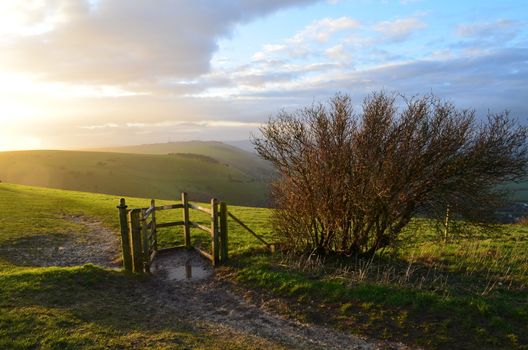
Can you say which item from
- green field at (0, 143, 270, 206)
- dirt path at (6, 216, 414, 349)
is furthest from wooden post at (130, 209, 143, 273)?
green field at (0, 143, 270, 206)

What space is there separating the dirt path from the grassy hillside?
52.3 m

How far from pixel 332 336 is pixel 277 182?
18.1ft

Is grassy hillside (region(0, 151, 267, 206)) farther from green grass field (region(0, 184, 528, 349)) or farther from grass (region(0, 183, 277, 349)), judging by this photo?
grass (region(0, 183, 277, 349))

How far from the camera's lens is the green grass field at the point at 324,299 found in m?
7.06

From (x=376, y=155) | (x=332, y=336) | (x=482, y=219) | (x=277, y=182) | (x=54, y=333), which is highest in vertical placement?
(x=376, y=155)

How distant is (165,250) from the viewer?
539 inches

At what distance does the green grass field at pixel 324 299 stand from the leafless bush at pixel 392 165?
1.30 meters

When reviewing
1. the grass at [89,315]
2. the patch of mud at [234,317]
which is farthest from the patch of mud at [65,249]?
the patch of mud at [234,317]

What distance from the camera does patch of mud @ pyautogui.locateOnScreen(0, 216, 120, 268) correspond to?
12.8 m

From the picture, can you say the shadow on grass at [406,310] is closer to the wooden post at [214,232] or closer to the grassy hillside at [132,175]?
the wooden post at [214,232]

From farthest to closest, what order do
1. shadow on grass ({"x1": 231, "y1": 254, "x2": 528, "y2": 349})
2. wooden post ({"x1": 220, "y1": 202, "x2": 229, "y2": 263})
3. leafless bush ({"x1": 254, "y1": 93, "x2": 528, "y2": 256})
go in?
wooden post ({"x1": 220, "y1": 202, "x2": 229, "y2": 263})
leafless bush ({"x1": 254, "y1": 93, "x2": 528, "y2": 256})
shadow on grass ({"x1": 231, "y1": 254, "x2": 528, "y2": 349})

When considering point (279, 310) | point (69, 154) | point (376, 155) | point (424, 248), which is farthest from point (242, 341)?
point (69, 154)

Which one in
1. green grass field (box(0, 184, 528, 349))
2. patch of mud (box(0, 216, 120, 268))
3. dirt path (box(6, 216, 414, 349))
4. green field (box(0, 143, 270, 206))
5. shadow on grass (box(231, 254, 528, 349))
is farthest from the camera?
green field (box(0, 143, 270, 206))

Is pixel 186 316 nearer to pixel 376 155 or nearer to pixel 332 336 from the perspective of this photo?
pixel 332 336
